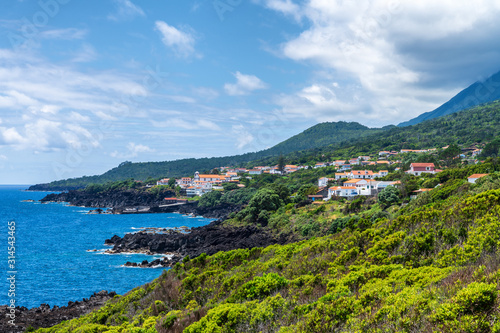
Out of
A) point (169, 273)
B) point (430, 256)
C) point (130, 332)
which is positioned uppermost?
point (430, 256)

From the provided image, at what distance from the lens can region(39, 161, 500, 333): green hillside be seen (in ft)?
20.7

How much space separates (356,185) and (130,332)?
5913 cm

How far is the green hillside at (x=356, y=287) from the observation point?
6.30 m

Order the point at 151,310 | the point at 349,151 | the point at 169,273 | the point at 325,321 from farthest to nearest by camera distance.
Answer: the point at 349,151 < the point at 169,273 < the point at 151,310 < the point at 325,321

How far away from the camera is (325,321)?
752 cm

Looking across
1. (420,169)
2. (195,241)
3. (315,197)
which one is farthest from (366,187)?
(195,241)

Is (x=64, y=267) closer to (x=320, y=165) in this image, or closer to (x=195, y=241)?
(x=195, y=241)

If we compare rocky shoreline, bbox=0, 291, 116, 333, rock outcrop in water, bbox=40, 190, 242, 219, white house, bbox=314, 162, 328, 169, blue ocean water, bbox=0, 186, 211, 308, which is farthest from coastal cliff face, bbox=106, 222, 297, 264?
white house, bbox=314, 162, 328, 169

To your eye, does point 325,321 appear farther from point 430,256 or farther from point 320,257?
point 320,257

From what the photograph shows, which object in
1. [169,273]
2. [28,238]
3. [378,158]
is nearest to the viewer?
[169,273]

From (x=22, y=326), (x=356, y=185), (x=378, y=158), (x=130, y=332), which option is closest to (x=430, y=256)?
(x=130, y=332)

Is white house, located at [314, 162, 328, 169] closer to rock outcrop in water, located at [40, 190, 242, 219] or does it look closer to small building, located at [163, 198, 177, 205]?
rock outcrop in water, located at [40, 190, 242, 219]

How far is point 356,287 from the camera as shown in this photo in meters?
9.93

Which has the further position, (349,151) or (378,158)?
(349,151)
